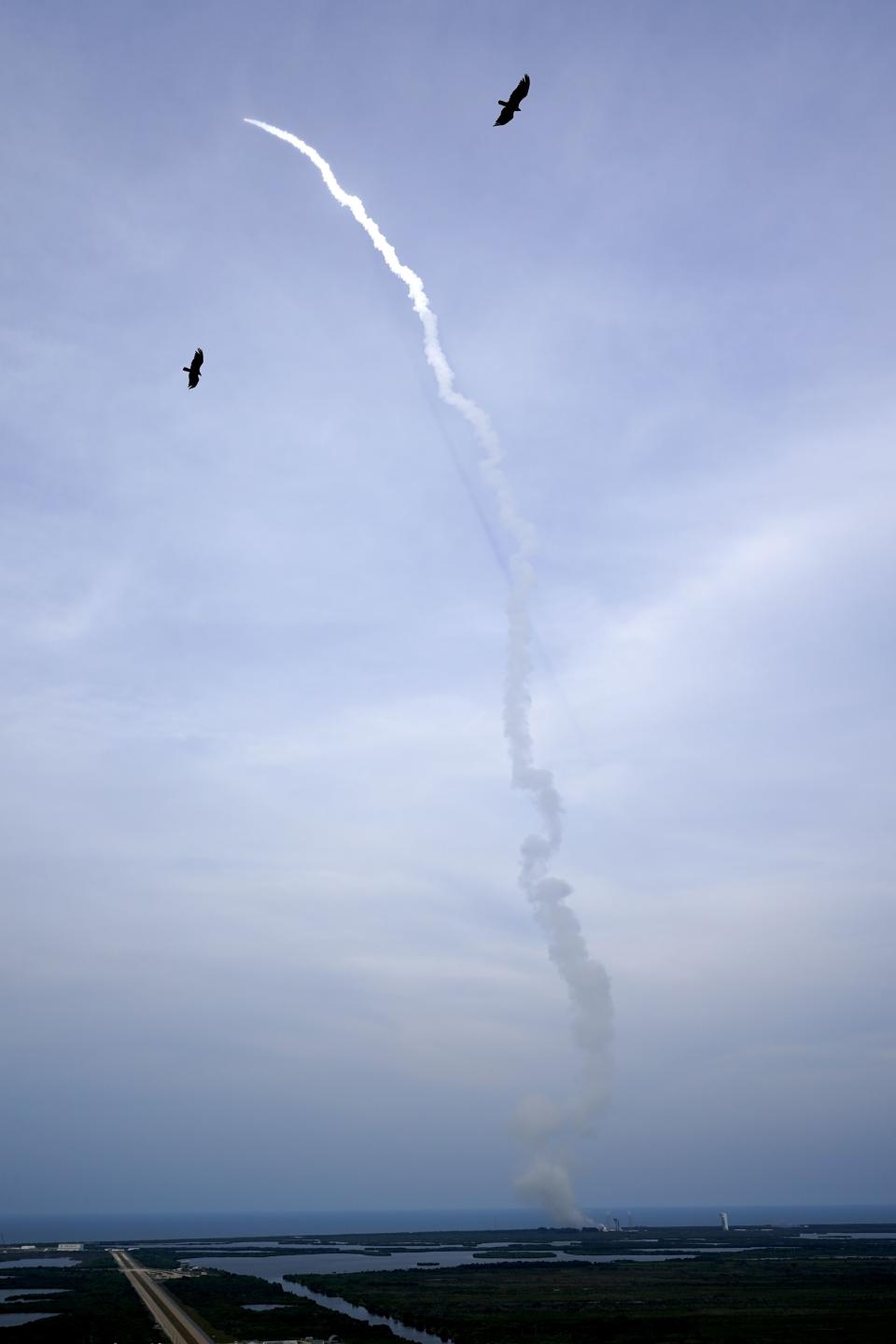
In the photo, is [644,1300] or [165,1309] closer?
[165,1309]

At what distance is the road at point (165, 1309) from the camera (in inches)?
2689

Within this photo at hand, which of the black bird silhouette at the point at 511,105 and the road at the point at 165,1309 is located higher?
the black bird silhouette at the point at 511,105

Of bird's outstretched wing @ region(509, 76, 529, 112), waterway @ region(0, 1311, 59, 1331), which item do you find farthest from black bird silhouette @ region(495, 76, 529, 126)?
waterway @ region(0, 1311, 59, 1331)

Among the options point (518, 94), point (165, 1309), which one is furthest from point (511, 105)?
point (165, 1309)

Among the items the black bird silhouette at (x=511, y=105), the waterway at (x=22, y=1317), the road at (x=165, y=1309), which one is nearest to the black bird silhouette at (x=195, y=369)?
the black bird silhouette at (x=511, y=105)

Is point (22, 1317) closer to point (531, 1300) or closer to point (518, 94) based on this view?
point (531, 1300)

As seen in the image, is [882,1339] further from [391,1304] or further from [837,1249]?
[837,1249]

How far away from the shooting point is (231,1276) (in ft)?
392

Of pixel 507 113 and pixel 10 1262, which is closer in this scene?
pixel 507 113

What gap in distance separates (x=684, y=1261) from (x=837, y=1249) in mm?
36105

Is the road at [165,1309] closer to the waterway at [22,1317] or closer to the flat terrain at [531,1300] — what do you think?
the flat terrain at [531,1300]

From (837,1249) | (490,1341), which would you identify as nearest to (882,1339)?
(490,1341)

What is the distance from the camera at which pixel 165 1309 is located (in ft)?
282

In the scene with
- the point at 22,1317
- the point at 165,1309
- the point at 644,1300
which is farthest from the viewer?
the point at 644,1300
